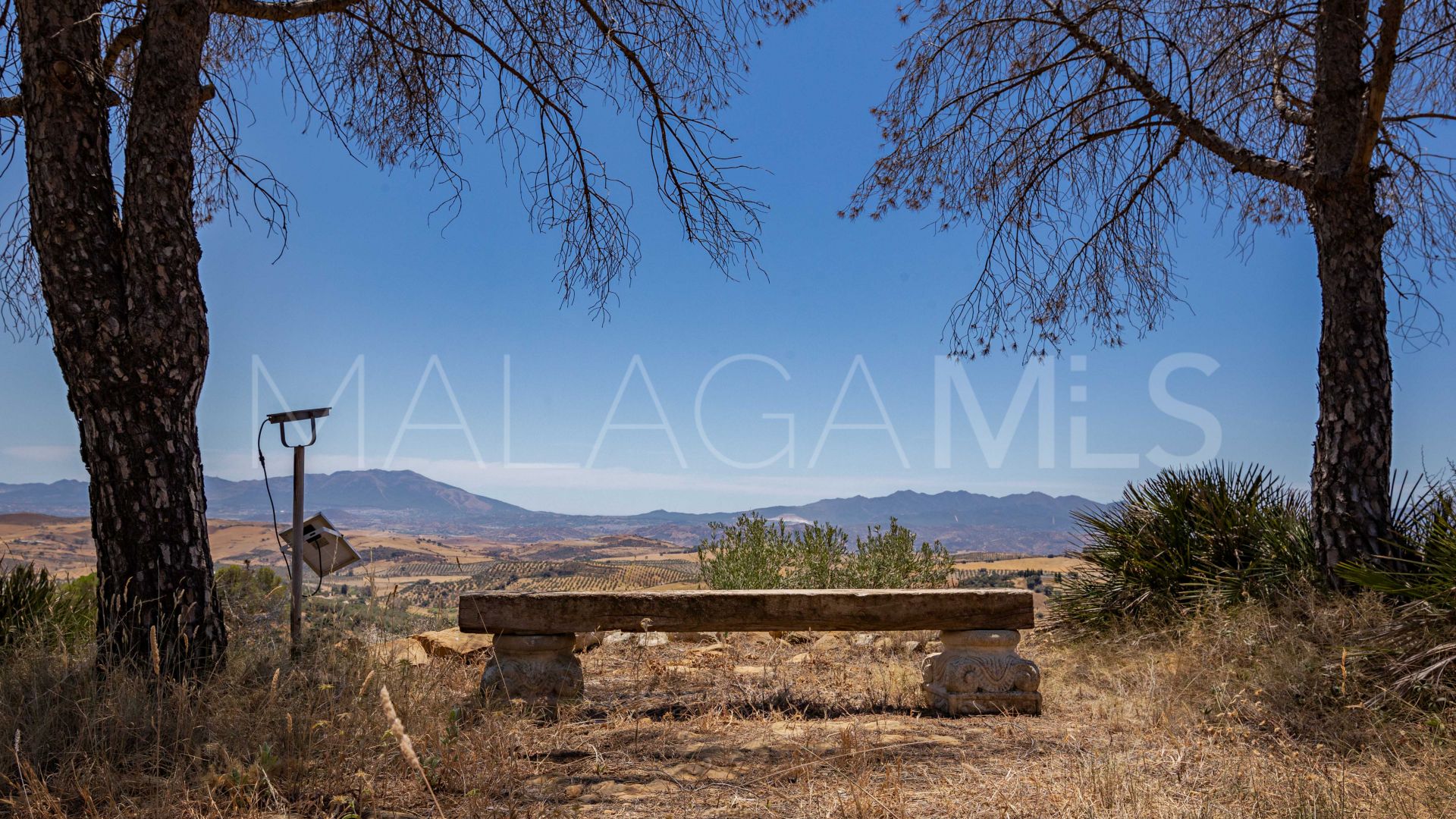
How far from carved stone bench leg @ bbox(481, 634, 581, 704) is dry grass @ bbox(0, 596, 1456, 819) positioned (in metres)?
0.19

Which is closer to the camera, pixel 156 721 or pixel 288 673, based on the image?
pixel 156 721

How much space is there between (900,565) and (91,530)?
21.7 ft

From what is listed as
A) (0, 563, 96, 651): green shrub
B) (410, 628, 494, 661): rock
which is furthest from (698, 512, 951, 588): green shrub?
(0, 563, 96, 651): green shrub

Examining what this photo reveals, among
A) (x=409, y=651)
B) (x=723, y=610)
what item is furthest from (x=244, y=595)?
(x=723, y=610)

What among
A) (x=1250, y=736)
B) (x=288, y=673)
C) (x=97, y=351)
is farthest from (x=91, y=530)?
(x=1250, y=736)

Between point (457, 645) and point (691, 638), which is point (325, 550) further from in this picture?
point (691, 638)

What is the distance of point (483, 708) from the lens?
4.63 m

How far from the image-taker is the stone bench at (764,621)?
497 centimetres

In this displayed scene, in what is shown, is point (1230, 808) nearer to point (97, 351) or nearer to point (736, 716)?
point (736, 716)

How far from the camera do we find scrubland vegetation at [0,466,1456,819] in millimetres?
3174

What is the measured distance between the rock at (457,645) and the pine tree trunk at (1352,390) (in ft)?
21.2

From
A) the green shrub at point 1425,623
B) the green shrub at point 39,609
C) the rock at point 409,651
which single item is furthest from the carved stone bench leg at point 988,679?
the green shrub at point 39,609

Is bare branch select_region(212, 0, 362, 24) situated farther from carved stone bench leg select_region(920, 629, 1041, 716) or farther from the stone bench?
carved stone bench leg select_region(920, 629, 1041, 716)

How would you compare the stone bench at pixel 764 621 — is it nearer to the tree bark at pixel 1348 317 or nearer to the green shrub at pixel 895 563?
the tree bark at pixel 1348 317
